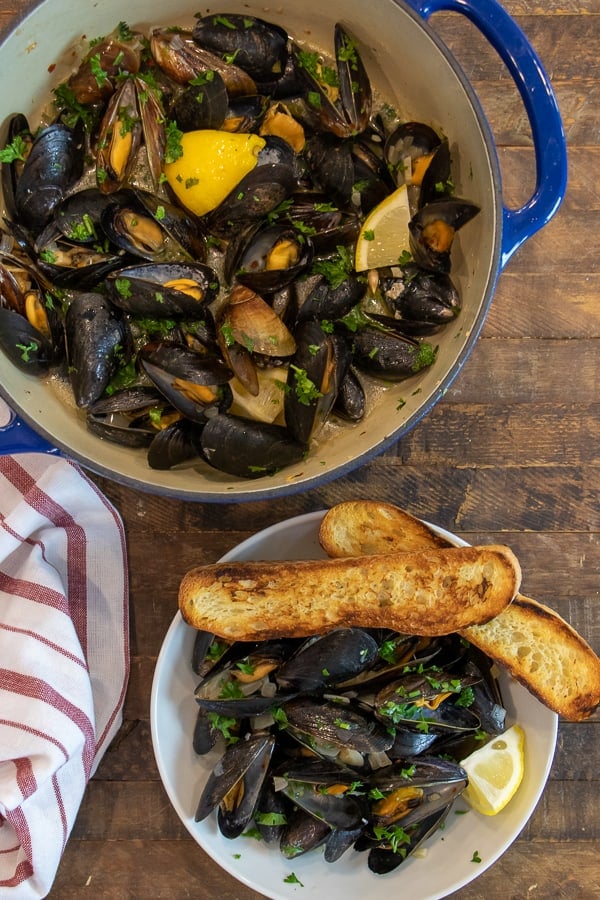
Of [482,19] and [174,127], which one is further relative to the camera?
[174,127]

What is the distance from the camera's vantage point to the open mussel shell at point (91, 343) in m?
1.40

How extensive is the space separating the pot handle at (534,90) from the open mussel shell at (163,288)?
22.4 inches

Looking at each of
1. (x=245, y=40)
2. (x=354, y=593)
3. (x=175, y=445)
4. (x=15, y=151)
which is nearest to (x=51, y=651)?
(x=175, y=445)

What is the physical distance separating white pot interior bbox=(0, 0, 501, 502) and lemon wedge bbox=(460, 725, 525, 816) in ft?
2.21

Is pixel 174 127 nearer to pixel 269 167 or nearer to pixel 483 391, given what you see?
pixel 269 167

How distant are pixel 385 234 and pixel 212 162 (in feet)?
1.11

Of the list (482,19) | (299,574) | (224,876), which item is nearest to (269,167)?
(482,19)

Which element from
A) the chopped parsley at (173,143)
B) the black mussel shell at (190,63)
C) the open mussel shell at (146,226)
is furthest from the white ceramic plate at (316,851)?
the black mussel shell at (190,63)

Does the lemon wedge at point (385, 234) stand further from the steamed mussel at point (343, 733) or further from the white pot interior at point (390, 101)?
the steamed mussel at point (343, 733)

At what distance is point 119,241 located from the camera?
55.7 inches

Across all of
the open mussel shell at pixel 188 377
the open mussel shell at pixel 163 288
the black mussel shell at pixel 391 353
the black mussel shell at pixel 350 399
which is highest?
the open mussel shell at pixel 163 288

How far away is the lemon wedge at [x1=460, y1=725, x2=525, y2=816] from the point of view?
1523mm

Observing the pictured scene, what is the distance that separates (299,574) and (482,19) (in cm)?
98

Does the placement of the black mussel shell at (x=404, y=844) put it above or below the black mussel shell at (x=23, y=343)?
below
